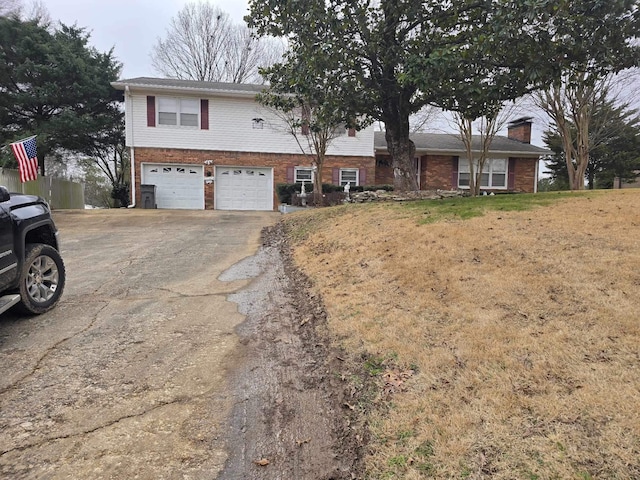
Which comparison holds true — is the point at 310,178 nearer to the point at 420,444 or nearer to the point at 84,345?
the point at 84,345

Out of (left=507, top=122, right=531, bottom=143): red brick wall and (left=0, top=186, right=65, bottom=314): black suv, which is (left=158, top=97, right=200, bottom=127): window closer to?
(left=0, top=186, right=65, bottom=314): black suv

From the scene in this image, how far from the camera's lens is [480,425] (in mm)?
2330

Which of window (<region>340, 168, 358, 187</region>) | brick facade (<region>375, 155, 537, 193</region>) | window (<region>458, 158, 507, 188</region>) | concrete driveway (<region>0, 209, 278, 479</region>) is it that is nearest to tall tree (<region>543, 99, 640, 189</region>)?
window (<region>458, 158, 507, 188</region>)

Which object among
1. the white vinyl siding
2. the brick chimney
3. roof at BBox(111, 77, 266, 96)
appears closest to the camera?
roof at BBox(111, 77, 266, 96)

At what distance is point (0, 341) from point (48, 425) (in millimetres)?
1643

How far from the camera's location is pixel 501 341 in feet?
10.2

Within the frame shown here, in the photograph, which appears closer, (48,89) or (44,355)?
(44,355)

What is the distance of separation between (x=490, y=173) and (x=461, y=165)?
1523mm

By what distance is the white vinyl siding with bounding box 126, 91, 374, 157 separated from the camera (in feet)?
56.7

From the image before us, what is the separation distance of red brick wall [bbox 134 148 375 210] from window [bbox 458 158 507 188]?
450cm

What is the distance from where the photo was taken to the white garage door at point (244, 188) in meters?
18.3

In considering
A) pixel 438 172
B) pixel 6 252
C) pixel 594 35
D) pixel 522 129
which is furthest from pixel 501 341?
pixel 522 129

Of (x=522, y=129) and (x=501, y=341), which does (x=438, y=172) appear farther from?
(x=501, y=341)

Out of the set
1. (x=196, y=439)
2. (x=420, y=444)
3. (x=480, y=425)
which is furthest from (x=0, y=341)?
(x=480, y=425)
